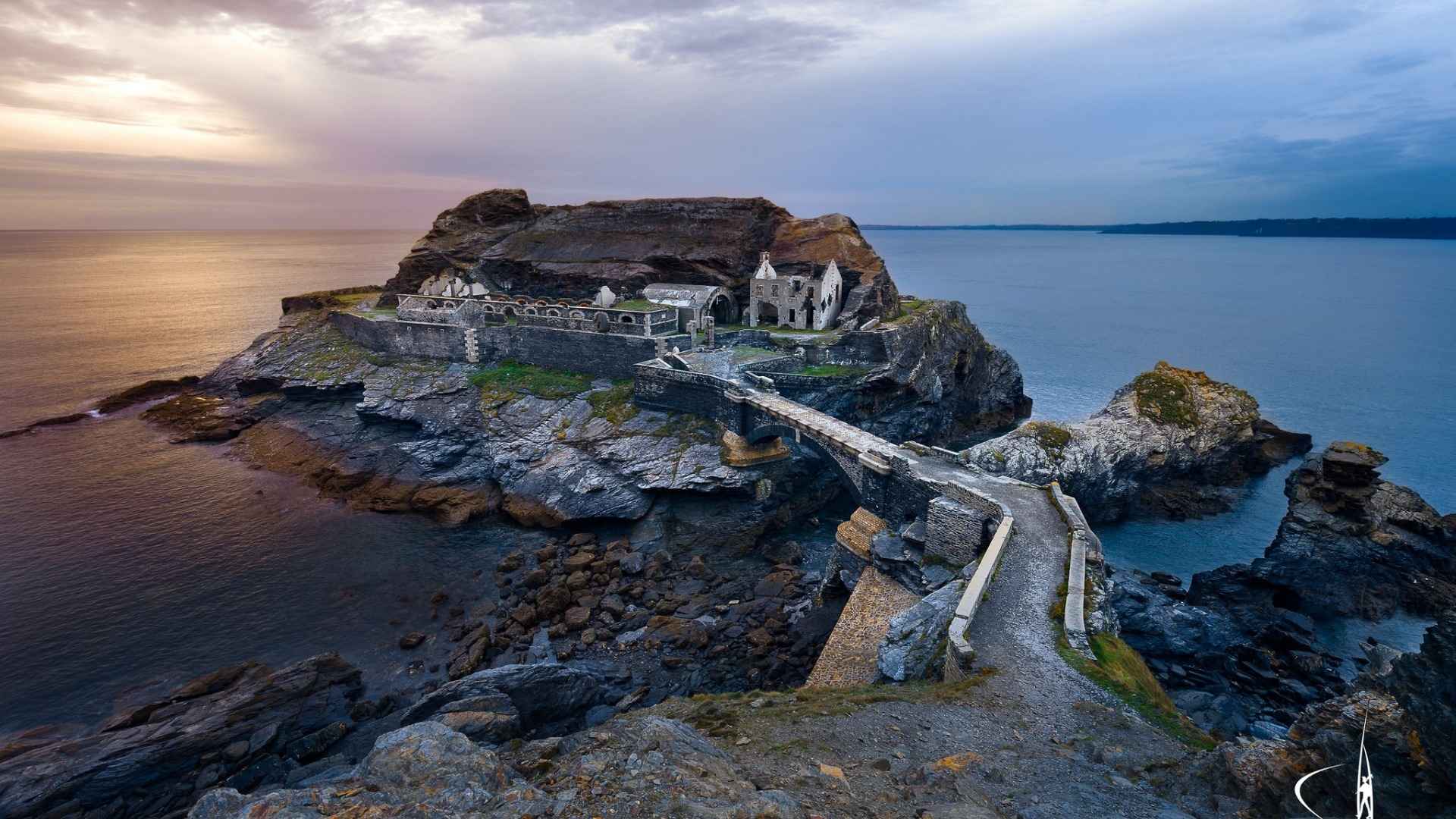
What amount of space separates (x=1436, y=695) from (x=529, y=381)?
37860 millimetres

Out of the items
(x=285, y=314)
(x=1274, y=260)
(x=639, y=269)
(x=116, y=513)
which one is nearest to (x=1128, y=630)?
(x=639, y=269)

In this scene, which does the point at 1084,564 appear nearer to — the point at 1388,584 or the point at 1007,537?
the point at 1007,537

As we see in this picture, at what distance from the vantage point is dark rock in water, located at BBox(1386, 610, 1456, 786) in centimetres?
621

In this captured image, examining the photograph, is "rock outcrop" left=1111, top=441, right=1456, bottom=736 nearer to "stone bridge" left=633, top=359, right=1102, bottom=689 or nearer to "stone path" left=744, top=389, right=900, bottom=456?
"stone bridge" left=633, top=359, right=1102, bottom=689

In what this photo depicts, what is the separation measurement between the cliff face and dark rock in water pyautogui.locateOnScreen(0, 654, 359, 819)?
31.6m

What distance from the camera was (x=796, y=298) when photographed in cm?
4116

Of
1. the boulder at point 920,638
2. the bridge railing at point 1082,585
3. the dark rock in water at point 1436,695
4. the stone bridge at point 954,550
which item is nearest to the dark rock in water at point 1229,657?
the bridge railing at point 1082,585

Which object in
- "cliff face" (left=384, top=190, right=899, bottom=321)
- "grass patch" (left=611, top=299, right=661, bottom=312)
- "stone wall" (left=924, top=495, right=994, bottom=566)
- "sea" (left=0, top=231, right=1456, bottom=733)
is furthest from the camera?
"cliff face" (left=384, top=190, right=899, bottom=321)

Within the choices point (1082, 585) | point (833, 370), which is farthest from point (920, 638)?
point (833, 370)

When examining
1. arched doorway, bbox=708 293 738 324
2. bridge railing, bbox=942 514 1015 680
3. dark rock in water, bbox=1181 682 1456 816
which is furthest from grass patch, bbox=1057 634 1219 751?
arched doorway, bbox=708 293 738 324

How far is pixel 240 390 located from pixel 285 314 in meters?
13.4

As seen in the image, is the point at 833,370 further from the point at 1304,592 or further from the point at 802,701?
the point at 802,701

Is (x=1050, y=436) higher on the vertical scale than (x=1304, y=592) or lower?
higher

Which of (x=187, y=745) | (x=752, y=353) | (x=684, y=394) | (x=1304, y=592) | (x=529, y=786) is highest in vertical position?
(x=752, y=353)
